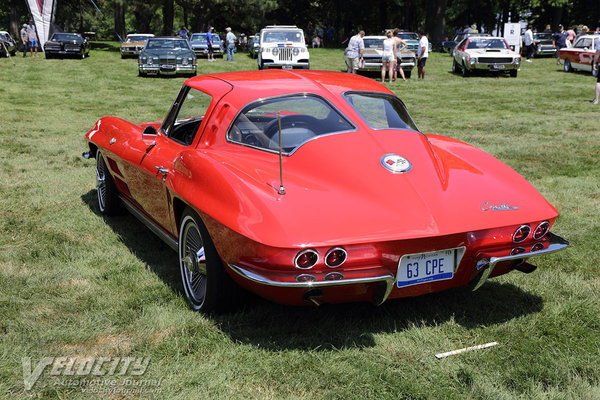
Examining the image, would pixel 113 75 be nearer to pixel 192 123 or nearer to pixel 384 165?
pixel 192 123

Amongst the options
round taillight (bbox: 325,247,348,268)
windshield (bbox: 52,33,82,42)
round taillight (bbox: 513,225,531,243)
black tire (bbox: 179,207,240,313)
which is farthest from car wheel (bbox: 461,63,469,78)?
round taillight (bbox: 325,247,348,268)

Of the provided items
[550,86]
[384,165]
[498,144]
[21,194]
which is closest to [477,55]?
[550,86]

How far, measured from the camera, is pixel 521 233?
3.53 metres

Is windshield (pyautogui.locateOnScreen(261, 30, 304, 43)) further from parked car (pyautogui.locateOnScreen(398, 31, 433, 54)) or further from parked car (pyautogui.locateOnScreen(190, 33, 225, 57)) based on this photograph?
parked car (pyautogui.locateOnScreen(398, 31, 433, 54))

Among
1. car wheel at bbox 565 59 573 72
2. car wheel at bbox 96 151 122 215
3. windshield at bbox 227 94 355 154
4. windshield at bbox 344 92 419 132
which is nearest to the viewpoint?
windshield at bbox 227 94 355 154

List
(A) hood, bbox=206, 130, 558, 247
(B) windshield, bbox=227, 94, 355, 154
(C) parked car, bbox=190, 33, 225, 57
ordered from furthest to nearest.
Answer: (C) parked car, bbox=190, 33, 225, 57 → (B) windshield, bbox=227, 94, 355, 154 → (A) hood, bbox=206, 130, 558, 247

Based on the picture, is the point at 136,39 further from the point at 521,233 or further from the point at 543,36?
the point at 521,233

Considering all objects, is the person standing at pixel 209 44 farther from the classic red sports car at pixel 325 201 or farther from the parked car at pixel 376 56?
the classic red sports car at pixel 325 201

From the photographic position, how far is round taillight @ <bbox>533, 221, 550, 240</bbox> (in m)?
3.60

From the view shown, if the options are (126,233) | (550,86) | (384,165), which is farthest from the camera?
(550,86)

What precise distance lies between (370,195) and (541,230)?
1079 mm

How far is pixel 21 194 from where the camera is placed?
6.98 m

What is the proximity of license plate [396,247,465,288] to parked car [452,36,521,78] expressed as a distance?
20.3 meters

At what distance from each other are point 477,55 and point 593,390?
20.8 m
